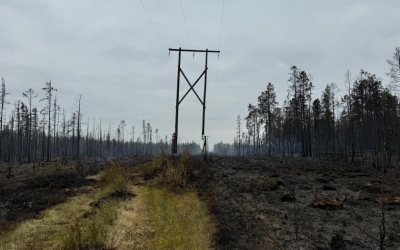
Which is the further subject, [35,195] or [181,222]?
[35,195]

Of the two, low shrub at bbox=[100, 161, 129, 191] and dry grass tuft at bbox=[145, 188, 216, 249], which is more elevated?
low shrub at bbox=[100, 161, 129, 191]

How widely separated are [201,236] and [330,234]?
306 cm

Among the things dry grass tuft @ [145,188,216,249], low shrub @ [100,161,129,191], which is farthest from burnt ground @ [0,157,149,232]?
dry grass tuft @ [145,188,216,249]

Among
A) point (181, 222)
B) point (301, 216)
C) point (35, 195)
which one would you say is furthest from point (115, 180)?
point (301, 216)

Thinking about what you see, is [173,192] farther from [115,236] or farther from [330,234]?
[330,234]

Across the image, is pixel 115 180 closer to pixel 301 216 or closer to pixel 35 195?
pixel 35 195

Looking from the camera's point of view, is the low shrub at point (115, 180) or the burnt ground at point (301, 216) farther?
the low shrub at point (115, 180)

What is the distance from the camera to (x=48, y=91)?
147 feet

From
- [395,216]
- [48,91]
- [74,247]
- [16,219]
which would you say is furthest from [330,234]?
[48,91]

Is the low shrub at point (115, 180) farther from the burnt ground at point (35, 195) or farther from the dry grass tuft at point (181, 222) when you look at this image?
the dry grass tuft at point (181, 222)

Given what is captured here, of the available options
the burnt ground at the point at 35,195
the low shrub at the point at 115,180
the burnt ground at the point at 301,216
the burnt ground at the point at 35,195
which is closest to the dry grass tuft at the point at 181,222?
the burnt ground at the point at 301,216

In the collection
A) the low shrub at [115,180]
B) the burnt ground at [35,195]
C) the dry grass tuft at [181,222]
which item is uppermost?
the low shrub at [115,180]

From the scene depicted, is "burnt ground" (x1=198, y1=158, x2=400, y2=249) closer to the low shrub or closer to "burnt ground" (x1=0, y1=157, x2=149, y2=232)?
the low shrub

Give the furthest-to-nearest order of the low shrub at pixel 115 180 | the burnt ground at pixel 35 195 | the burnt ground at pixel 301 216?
the low shrub at pixel 115 180
the burnt ground at pixel 35 195
the burnt ground at pixel 301 216
